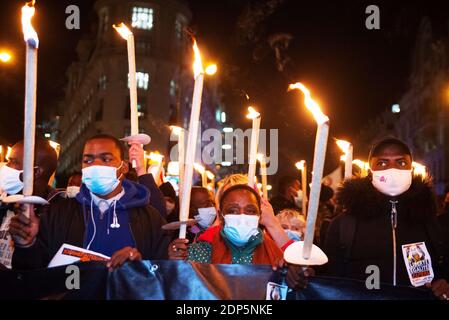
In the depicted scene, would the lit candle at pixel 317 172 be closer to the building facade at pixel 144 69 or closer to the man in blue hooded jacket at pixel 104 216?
the man in blue hooded jacket at pixel 104 216

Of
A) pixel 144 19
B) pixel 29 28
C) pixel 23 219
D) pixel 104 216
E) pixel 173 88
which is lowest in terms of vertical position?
pixel 23 219

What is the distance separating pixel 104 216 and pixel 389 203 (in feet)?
6.00

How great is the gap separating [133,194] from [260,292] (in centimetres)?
119

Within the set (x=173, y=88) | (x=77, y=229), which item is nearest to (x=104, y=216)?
(x=77, y=229)

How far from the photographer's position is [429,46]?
171 ft

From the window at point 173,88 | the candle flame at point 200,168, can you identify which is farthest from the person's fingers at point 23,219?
the window at point 173,88

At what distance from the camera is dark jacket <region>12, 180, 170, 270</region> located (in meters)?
3.01

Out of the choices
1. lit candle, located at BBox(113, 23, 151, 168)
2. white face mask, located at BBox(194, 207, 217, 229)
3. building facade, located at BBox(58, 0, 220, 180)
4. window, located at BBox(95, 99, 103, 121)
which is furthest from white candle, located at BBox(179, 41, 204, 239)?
window, located at BBox(95, 99, 103, 121)

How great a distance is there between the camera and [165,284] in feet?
7.80

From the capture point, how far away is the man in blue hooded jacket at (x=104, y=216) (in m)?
3.07

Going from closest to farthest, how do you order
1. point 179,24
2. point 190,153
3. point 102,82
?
point 190,153 → point 102,82 → point 179,24

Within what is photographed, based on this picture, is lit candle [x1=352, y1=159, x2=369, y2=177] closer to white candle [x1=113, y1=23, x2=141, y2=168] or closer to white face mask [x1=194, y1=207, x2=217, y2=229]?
white face mask [x1=194, y1=207, x2=217, y2=229]

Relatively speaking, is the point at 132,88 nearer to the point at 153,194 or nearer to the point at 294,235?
the point at 153,194
